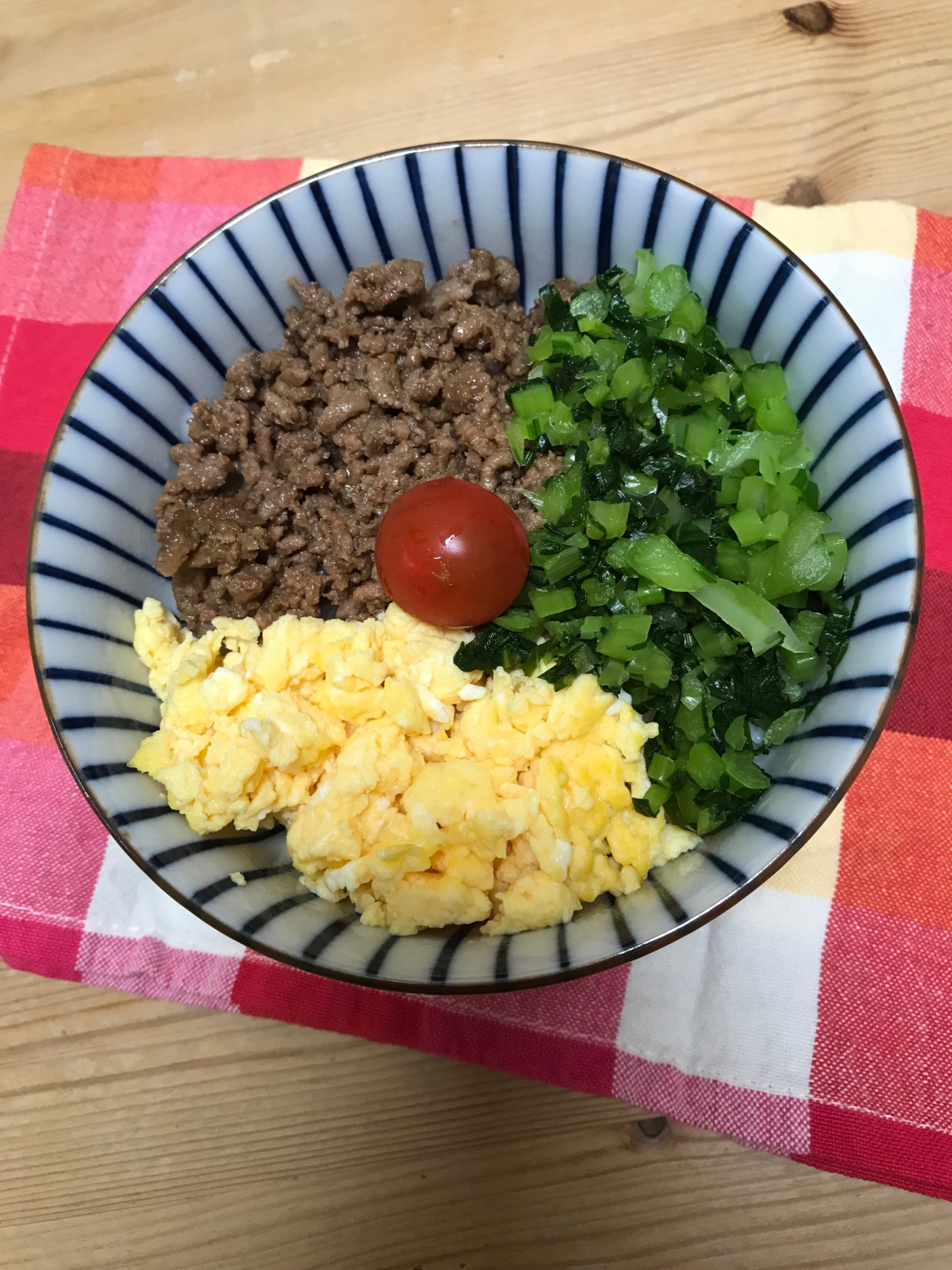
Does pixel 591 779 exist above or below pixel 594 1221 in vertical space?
above

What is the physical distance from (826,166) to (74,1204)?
3284 mm

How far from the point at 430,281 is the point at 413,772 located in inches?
49.3

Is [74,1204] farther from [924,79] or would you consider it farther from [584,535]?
[924,79]

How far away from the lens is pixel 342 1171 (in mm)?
1899

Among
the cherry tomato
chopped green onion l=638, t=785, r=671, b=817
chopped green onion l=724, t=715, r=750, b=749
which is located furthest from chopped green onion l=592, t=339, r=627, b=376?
chopped green onion l=638, t=785, r=671, b=817

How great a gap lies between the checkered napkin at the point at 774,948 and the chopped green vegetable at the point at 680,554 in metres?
0.44

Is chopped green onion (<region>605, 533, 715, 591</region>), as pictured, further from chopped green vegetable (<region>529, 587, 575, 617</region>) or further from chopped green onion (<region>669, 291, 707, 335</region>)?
chopped green onion (<region>669, 291, 707, 335</region>)

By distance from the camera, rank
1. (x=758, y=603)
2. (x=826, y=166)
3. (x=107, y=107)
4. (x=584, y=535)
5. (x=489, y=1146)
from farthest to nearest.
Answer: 1. (x=107, y=107)
2. (x=826, y=166)
3. (x=489, y=1146)
4. (x=584, y=535)
5. (x=758, y=603)

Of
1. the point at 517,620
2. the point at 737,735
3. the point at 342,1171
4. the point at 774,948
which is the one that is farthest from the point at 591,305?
the point at 342,1171

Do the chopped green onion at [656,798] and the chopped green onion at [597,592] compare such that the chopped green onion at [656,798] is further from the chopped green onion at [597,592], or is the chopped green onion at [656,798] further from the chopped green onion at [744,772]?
the chopped green onion at [597,592]

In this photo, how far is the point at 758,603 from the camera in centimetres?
164

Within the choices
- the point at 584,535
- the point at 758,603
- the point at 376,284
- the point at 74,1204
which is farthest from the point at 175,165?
the point at 74,1204

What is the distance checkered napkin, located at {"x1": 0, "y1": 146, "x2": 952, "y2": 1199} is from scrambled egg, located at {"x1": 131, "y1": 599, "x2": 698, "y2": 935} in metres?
0.39

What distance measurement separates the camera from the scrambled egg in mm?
1639
